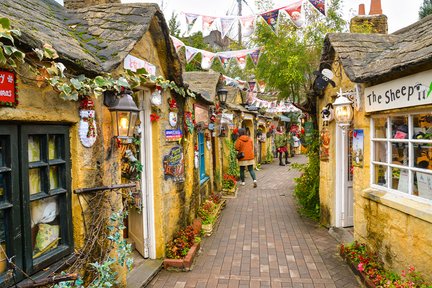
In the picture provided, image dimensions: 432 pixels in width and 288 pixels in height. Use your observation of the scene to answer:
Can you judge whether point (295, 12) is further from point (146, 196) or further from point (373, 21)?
point (146, 196)

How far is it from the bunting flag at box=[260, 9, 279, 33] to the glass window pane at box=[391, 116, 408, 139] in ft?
14.9

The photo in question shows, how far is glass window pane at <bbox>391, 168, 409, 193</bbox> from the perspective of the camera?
4051mm

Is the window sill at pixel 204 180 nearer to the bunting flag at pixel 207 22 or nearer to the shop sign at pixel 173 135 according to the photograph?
the shop sign at pixel 173 135

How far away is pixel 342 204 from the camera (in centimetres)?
634

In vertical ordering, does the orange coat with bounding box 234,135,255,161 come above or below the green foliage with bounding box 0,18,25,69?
below

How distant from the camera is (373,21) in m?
6.96

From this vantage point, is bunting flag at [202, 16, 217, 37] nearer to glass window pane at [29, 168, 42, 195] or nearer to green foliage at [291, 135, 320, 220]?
green foliage at [291, 135, 320, 220]

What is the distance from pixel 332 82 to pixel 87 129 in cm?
427

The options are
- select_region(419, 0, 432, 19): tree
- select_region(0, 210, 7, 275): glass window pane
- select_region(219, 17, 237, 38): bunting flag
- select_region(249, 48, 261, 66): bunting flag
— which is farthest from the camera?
select_region(419, 0, 432, 19): tree

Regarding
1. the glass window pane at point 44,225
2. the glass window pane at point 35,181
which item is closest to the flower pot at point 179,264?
the glass window pane at point 44,225

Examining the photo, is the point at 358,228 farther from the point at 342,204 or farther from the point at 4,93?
the point at 4,93

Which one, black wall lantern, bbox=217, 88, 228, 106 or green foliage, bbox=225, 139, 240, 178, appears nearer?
black wall lantern, bbox=217, 88, 228, 106

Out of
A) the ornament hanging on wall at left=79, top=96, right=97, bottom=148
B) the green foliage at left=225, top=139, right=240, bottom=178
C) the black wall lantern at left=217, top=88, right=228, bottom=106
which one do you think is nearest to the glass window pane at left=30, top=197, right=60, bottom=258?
the ornament hanging on wall at left=79, top=96, right=97, bottom=148

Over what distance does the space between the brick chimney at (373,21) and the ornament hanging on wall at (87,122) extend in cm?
633
